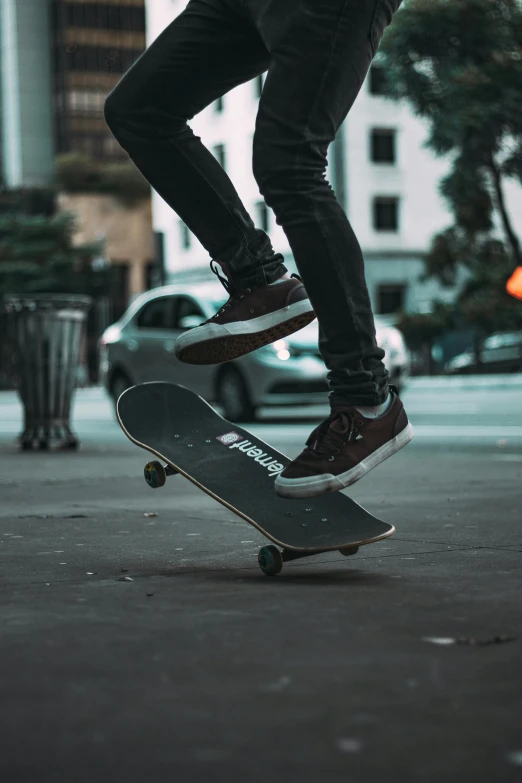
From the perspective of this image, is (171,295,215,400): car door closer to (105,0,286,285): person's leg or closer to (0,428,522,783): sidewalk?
(0,428,522,783): sidewalk

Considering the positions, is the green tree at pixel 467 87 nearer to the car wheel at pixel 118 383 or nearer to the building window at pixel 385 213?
the car wheel at pixel 118 383

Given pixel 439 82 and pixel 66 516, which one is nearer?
pixel 66 516

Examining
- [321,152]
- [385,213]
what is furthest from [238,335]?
[385,213]

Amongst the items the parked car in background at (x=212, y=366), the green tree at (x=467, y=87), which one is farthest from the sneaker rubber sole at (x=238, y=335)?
the green tree at (x=467, y=87)

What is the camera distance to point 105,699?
5.82ft

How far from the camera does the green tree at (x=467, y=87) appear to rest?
27.0 meters

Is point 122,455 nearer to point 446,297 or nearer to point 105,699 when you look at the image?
point 105,699

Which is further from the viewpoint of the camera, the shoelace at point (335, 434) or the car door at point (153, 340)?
the car door at point (153, 340)

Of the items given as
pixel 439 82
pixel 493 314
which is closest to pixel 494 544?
pixel 439 82

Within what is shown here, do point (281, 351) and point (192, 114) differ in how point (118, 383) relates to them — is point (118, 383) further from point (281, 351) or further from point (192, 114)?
point (192, 114)

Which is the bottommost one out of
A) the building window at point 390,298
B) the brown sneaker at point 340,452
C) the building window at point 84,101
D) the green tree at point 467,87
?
the building window at point 390,298

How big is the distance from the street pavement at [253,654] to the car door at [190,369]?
33.8 feet

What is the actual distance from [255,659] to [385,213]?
145 feet

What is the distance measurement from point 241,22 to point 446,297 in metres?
43.9
